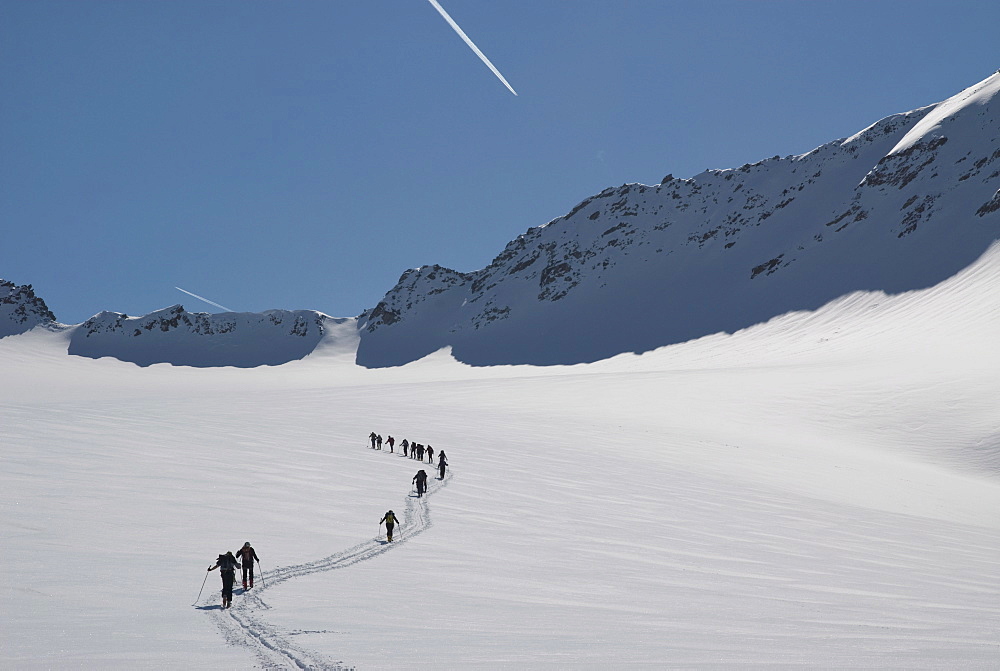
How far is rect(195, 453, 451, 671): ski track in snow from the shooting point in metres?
6.83

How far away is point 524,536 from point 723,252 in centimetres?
12251

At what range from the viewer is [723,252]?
125938 mm

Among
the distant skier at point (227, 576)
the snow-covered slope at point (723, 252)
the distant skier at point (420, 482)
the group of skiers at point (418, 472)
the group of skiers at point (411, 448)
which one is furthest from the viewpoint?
the snow-covered slope at point (723, 252)

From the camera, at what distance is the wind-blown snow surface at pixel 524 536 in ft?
24.6

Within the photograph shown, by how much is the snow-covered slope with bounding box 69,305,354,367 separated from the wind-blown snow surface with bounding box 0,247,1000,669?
12416 centimetres

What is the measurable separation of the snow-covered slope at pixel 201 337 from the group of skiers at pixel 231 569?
14855 cm

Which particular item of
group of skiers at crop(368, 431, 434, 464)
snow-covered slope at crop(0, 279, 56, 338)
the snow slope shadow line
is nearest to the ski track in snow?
the snow slope shadow line

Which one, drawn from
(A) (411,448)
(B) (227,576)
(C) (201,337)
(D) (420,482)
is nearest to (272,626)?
(B) (227,576)

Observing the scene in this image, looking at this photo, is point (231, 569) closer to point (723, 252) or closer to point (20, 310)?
point (723, 252)

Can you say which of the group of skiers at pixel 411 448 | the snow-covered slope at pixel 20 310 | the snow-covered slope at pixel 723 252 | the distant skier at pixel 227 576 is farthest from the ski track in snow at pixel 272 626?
the snow-covered slope at pixel 20 310

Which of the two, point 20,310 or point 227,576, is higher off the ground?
point 20,310

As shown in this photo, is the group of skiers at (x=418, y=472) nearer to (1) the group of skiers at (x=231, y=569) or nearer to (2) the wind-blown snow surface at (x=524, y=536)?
(2) the wind-blown snow surface at (x=524, y=536)

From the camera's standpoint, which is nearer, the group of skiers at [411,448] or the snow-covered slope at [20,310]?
the group of skiers at [411,448]

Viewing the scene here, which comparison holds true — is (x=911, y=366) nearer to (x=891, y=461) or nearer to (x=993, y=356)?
(x=993, y=356)
